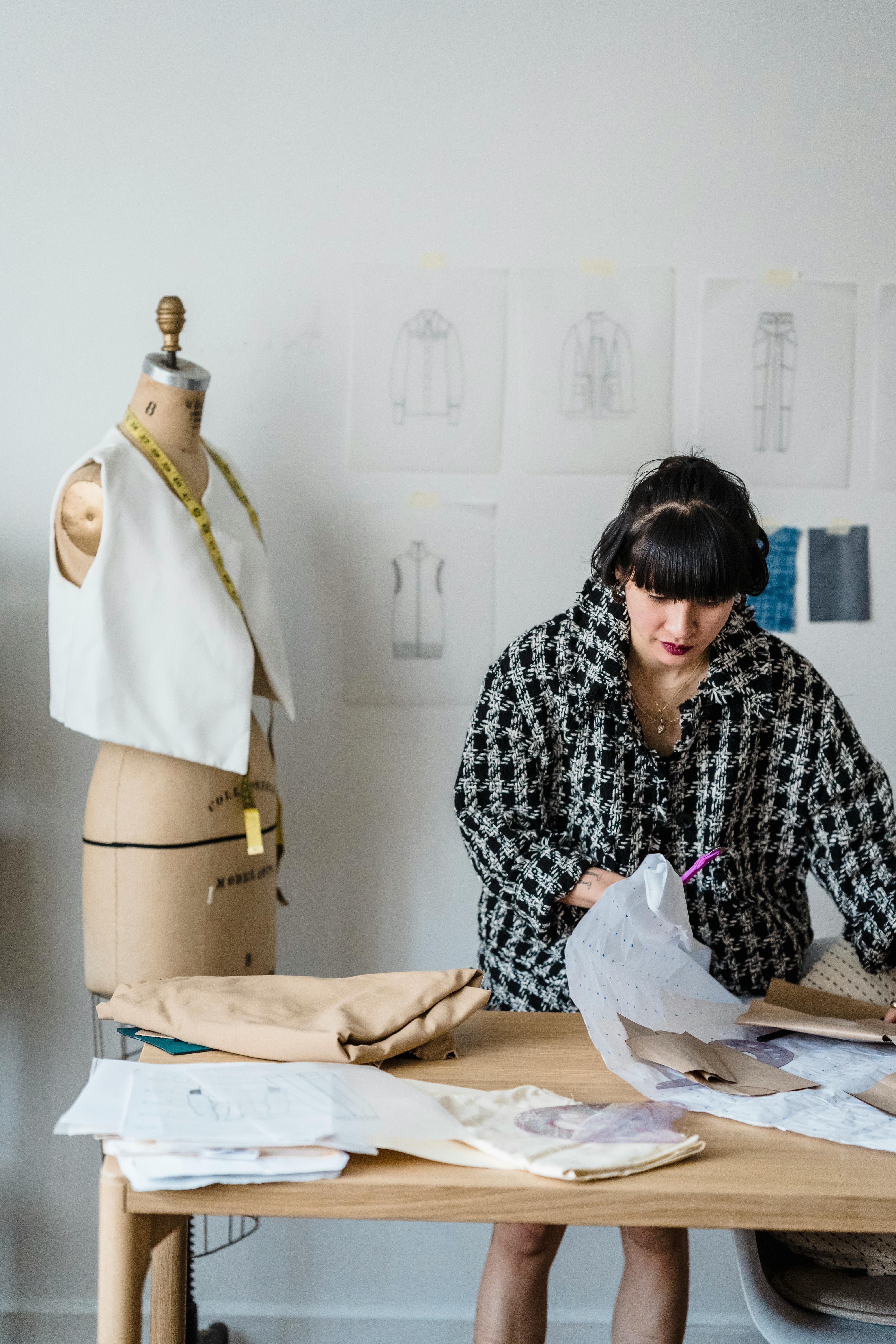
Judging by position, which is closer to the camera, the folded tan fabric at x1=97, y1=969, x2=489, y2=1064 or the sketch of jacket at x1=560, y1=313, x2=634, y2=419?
the folded tan fabric at x1=97, y1=969, x2=489, y2=1064

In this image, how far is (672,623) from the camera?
52.9 inches

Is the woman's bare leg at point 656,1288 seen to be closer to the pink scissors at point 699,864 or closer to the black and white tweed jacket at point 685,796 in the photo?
the black and white tweed jacket at point 685,796

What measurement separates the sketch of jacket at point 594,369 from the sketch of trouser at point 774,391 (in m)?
0.25

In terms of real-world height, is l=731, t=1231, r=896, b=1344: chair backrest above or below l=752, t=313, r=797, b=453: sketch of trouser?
below

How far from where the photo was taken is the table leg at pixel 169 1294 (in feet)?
4.19

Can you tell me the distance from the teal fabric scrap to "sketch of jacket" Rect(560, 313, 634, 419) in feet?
4.56

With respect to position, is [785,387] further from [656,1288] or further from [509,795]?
[656,1288]

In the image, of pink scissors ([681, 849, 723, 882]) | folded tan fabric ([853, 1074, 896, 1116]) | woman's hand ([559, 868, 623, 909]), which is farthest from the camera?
woman's hand ([559, 868, 623, 909])

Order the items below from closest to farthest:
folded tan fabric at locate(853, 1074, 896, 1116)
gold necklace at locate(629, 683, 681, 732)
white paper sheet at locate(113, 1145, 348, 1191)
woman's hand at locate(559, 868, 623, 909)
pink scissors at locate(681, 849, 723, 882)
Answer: white paper sheet at locate(113, 1145, 348, 1191)
folded tan fabric at locate(853, 1074, 896, 1116)
pink scissors at locate(681, 849, 723, 882)
woman's hand at locate(559, 868, 623, 909)
gold necklace at locate(629, 683, 681, 732)

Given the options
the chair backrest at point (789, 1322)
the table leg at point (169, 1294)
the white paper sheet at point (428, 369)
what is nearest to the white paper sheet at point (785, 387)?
the white paper sheet at point (428, 369)

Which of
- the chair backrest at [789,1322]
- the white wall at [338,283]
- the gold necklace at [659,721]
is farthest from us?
the white wall at [338,283]

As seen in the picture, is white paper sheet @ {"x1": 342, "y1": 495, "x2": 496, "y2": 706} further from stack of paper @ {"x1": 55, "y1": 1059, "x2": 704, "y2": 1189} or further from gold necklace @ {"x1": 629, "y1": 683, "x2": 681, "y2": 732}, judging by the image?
stack of paper @ {"x1": 55, "y1": 1059, "x2": 704, "y2": 1189}

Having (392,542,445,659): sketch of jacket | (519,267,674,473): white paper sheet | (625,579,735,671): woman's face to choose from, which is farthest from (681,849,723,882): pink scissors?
(519,267,674,473): white paper sheet

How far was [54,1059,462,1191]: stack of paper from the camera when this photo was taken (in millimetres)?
812
